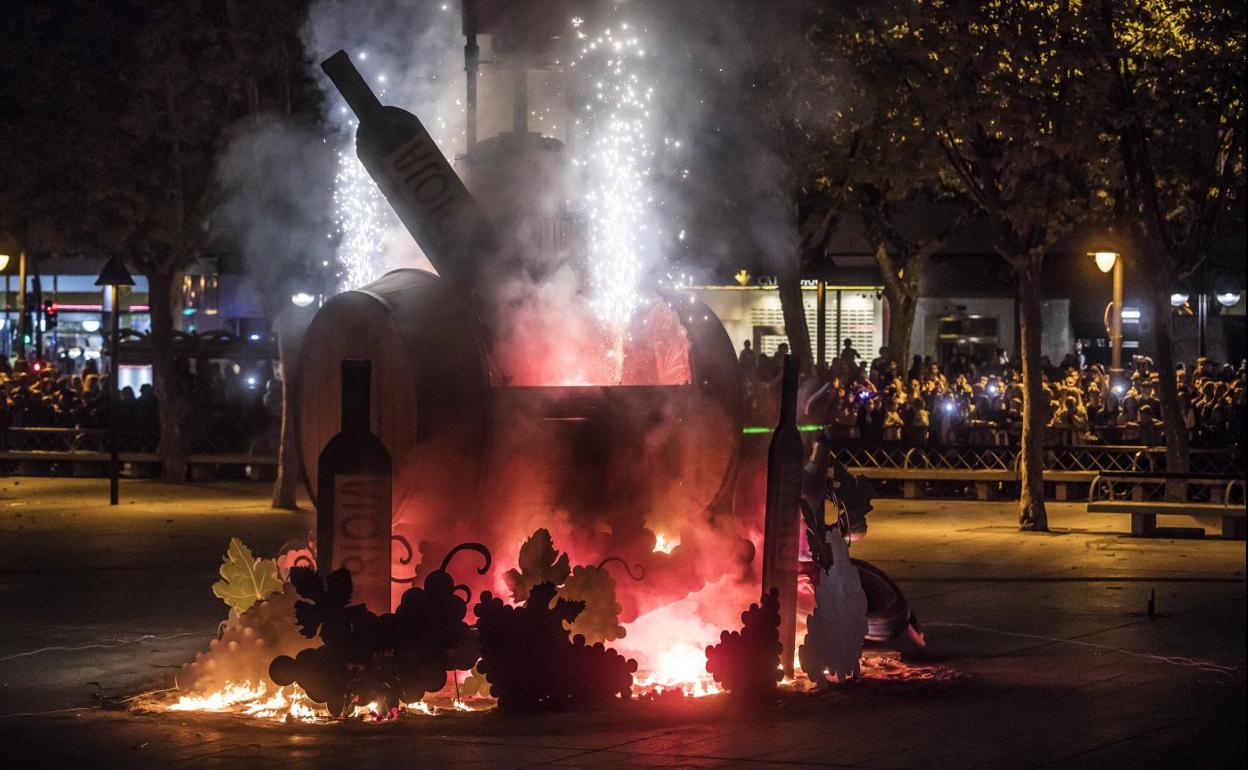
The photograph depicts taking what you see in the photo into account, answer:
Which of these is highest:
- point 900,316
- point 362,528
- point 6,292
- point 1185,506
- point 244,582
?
point 6,292

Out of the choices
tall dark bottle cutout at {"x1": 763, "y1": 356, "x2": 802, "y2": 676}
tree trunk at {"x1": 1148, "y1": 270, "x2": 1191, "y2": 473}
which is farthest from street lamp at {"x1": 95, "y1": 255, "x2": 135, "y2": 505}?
tall dark bottle cutout at {"x1": 763, "y1": 356, "x2": 802, "y2": 676}

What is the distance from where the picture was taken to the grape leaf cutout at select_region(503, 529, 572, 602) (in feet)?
29.5

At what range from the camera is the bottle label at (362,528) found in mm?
8703

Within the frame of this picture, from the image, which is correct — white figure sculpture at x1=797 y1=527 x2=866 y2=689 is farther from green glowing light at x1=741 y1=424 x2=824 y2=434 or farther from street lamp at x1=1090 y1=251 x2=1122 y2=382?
street lamp at x1=1090 y1=251 x2=1122 y2=382

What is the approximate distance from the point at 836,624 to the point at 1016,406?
A: 1741 cm

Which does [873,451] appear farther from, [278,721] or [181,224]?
[278,721]

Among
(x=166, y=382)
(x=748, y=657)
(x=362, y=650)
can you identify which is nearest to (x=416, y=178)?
(x=362, y=650)

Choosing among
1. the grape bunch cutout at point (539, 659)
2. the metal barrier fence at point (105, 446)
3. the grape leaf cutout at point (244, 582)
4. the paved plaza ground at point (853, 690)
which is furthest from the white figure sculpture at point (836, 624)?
the metal barrier fence at point (105, 446)

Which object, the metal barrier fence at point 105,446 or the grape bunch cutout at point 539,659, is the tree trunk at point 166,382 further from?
the grape bunch cutout at point 539,659

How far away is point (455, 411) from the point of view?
31.4 ft

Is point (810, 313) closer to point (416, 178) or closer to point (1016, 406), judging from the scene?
point (1016, 406)

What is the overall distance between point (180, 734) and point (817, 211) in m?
25.9

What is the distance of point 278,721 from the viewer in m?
8.46

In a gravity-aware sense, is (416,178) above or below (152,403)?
above
